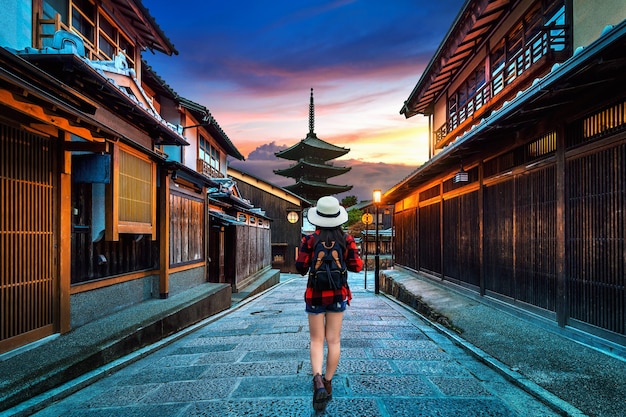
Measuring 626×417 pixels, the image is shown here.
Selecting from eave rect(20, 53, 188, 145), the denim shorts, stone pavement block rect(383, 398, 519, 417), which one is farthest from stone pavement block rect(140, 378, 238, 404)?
eave rect(20, 53, 188, 145)

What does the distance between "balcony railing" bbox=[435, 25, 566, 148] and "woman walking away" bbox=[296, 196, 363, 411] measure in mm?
7388

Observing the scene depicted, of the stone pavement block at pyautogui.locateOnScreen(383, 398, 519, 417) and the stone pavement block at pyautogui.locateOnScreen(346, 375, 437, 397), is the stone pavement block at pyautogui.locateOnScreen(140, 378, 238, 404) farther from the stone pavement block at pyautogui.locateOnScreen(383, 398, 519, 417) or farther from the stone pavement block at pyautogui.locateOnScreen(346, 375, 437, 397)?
the stone pavement block at pyautogui.locateOnScreen(383, 398, 519, 417)

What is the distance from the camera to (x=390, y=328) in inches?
332

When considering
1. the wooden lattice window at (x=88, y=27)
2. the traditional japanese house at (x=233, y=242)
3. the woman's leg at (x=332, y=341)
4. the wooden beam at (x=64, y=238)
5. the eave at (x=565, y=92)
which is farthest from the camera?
the traditional japanese house at (x=233, y=242)

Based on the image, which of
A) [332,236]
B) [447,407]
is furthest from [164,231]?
[447,407]

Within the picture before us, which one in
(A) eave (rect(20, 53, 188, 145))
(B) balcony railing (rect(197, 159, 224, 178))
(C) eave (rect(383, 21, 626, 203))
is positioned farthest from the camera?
(B) balcony railing (rect(197, 159, 224, 178))

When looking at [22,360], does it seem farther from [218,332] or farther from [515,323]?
[515,323]

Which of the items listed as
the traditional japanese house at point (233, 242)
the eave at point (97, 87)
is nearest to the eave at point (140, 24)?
the eave at point (97, 87)

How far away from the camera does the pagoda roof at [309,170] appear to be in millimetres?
48781

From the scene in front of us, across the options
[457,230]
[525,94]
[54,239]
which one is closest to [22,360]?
[54,239]

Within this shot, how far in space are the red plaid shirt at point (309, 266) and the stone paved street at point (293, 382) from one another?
3.53ft

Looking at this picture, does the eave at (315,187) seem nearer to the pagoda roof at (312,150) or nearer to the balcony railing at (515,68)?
the pagoda roof at (312,150)

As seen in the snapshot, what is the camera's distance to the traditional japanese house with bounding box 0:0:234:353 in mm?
5789

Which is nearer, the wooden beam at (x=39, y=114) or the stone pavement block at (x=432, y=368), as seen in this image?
the wooden beam at (x=39, y=114)
